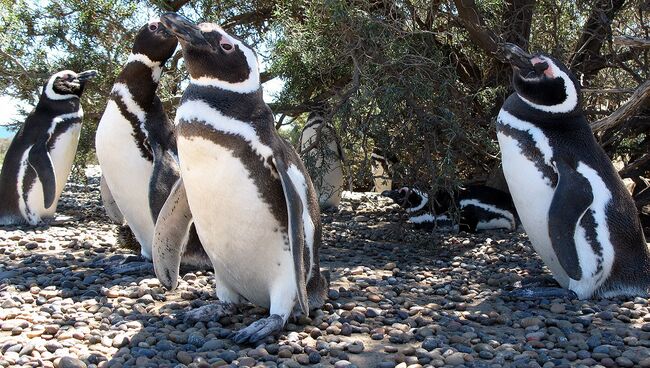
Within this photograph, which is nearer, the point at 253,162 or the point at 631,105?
the point at 253,162

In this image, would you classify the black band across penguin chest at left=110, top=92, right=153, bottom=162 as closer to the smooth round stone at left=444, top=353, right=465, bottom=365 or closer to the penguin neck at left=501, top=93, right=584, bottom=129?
the penguin neck at left=501, top=93, right=584, bottom=129

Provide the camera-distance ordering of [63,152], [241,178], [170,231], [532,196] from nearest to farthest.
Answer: [241,178] < [170,231] < [532,196] < [63,152]

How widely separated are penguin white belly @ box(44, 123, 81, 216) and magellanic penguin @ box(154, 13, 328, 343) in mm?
3658

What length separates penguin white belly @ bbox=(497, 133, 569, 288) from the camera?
13.1 feet

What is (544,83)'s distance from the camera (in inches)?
164

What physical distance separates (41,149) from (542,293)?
4531 mm

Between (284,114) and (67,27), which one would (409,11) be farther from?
(67,27)

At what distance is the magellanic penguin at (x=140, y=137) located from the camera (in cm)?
443

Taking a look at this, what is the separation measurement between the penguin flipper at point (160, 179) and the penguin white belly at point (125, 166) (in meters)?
0.17

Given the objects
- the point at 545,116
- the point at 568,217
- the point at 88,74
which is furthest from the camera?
the point at 88,74

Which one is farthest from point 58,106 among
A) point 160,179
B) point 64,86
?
point 160,179

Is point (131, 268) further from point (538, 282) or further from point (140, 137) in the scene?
point (538, 282)

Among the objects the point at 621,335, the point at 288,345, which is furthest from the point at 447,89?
the point at 288,345

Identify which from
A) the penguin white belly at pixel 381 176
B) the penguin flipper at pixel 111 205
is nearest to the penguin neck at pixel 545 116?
the penguin white belly at pixel 381 176
